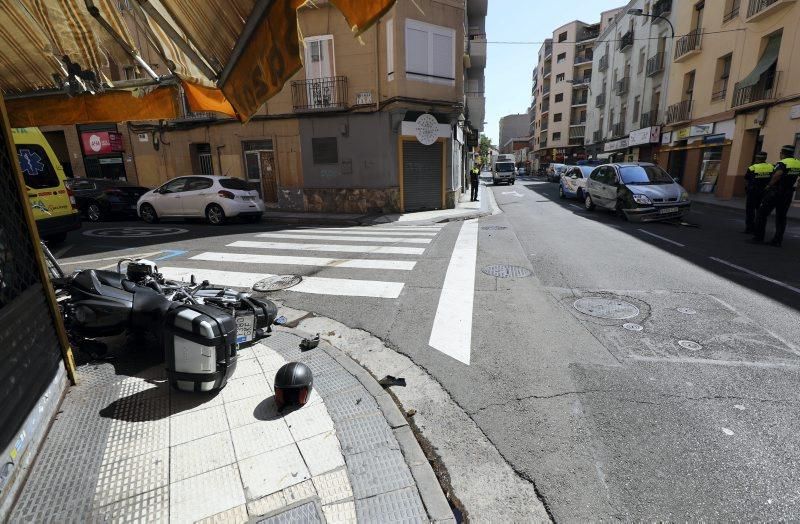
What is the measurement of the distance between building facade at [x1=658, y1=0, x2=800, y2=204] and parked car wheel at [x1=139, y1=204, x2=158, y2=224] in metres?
24.0

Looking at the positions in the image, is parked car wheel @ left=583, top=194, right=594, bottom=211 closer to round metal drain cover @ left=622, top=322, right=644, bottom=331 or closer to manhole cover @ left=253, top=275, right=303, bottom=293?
round metal drain cover @ left=622, top=322, right=644, bottom=331

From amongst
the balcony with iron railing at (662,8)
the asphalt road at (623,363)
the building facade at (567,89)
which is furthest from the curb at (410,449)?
the building facade at (567,89)

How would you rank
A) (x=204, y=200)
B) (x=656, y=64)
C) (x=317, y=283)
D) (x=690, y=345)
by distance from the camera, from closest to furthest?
(x=690, y=345)
(x=317, y=283)
(x=204, y=200)
(x=656, y=64)

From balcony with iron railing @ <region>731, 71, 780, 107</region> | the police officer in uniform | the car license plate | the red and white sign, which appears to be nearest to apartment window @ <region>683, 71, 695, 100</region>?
balcony with iron railing @ <region>731, 71, 780, 107</region>

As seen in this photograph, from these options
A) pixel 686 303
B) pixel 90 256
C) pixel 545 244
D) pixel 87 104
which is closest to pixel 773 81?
pixel 545 244

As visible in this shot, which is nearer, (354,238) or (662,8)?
(354,238)

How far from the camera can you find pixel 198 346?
2.88m

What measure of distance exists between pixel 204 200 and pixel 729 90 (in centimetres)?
2437

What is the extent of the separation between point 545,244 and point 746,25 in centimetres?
1891

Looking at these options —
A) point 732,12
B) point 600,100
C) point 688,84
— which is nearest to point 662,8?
point 688,84

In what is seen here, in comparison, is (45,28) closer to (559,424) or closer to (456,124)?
(559,424)

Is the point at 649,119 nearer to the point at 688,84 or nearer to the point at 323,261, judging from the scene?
the point at 688,84

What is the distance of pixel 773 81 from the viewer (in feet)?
54.3

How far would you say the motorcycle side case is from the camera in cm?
287
